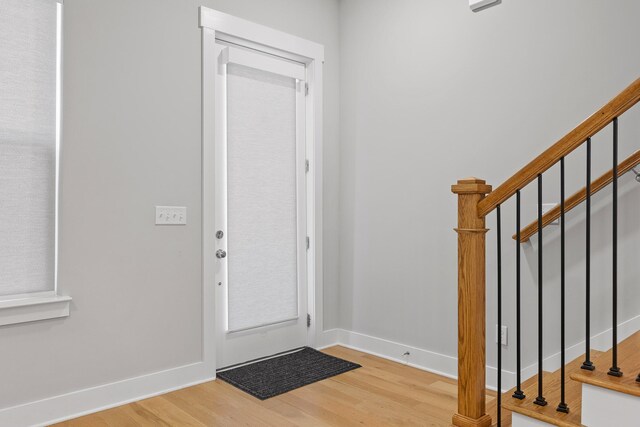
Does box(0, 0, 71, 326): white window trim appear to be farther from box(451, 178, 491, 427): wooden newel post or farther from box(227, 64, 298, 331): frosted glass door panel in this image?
box(451, 178, 491, 427): wooden newel post

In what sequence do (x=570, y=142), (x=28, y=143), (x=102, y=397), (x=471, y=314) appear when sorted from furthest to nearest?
(x=102, y=397)
(x=28, y=143)
(x=471, y=314)
(x=570, y=142)

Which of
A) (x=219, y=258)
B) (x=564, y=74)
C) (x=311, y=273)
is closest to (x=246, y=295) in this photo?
(x=219, y=258)

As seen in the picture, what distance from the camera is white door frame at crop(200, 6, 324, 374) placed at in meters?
3.10

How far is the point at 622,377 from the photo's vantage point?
5.46 ft

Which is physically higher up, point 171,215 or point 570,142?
point 570,142

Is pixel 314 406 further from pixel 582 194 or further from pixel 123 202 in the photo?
pixel 582 194

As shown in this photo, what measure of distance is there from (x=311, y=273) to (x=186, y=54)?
1853 mm

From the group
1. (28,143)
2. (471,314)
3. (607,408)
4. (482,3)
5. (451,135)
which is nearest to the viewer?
(607,408)

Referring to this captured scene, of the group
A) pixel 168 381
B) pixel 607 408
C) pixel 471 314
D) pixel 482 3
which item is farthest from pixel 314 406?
pixel 482 3

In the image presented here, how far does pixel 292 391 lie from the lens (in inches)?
114

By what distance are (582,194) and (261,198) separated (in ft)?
6.87

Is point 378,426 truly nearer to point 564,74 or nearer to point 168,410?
point 168,410

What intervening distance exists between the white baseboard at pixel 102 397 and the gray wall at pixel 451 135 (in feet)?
4.59

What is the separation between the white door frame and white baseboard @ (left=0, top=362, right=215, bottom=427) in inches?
6.2
